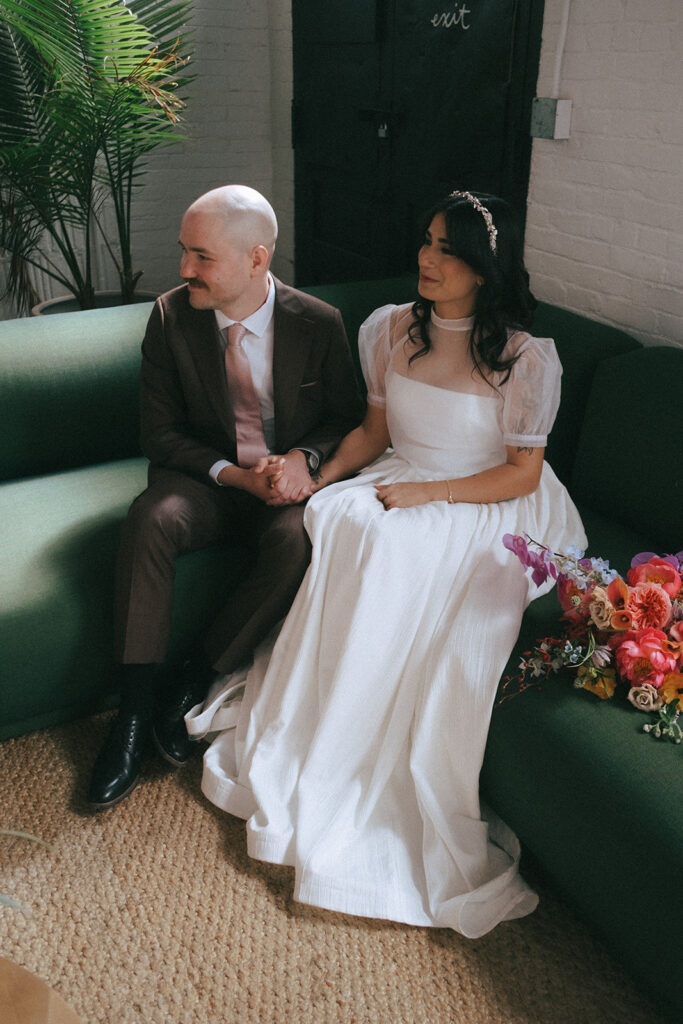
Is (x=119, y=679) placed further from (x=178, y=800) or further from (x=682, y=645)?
(x=682, y=645)

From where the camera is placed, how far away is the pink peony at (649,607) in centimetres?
156

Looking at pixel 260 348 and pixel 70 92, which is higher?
pixel 70 92

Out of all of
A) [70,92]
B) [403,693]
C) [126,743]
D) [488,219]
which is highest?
[70,92]

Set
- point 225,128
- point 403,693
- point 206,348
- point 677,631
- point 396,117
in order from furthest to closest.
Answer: point 225,128 → point 396,117 → point 206,348 → point 403,693 → point 677,631

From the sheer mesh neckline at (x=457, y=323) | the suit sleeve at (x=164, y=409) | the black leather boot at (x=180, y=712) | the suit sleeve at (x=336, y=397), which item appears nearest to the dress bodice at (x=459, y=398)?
the sheer mesh neckline at (x=457, y=323)

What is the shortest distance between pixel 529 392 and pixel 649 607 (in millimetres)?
592

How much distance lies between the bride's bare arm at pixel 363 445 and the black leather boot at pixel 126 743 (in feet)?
2.22

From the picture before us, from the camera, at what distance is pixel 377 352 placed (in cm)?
217

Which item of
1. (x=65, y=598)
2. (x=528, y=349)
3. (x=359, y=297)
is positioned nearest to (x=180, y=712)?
(x=65, y=598)

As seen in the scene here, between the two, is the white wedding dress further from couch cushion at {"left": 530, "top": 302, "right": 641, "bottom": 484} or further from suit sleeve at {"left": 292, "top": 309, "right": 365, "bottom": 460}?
couch cushion at {"left": 530, "top": 302, "right": 641, "bottom": 484}

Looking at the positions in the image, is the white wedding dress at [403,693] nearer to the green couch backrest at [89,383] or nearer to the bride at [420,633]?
the bride at [420,633]

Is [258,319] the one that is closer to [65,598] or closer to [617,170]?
[65,598]

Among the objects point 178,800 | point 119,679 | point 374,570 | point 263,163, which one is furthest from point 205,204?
point 263,163

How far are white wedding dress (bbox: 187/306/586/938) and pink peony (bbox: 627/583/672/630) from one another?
9.8 inches
